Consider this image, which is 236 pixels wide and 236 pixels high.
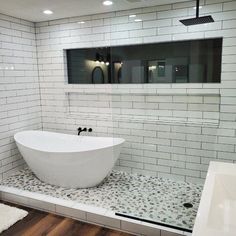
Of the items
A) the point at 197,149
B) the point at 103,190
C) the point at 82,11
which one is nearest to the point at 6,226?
the point at 103,190

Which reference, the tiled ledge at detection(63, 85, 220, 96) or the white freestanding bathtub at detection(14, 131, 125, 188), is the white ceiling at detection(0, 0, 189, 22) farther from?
the white freestanding bathtub at detection(14, 131, 125, 188)

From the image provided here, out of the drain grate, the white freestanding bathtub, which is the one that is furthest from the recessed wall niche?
the drain grate

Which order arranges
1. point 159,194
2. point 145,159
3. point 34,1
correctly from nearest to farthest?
point 34,1, point 159,194, point 145,159

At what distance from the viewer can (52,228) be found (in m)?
2.55

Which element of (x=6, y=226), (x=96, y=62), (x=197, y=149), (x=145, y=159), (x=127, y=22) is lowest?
(x=6, y=226)

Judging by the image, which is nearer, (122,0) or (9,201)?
(122,0)

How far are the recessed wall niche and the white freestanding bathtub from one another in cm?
99

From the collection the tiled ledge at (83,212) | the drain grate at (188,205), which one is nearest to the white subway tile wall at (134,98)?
the drain grate at (188,205)

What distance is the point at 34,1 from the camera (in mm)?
2859

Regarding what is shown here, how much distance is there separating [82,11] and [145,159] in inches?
90.9

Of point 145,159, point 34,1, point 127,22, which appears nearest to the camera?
point 34,1

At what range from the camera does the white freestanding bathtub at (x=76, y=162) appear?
2.98 meters

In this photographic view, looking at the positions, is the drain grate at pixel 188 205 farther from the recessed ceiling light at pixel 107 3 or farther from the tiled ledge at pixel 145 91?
the recessed ceiling light at pixel 107 3

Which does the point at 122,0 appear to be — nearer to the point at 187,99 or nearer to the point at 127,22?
the point at 127,22
